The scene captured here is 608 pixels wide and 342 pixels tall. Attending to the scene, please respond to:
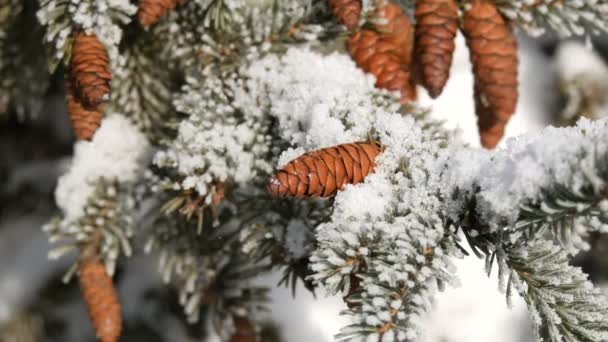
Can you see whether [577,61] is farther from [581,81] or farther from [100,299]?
[100,299]

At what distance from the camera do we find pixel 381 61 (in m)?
0.95

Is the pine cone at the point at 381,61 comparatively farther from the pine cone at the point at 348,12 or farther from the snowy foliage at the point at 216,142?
the snowy foliage at the point at 216,142

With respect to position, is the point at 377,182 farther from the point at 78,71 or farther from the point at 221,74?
the point at 78,71

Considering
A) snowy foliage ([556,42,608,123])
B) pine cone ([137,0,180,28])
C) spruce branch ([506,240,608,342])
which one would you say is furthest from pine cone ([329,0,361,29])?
snowy foliage ([556,42,608,123])

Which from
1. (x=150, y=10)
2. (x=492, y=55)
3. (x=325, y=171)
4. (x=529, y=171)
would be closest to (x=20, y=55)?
(x=150, y=10)

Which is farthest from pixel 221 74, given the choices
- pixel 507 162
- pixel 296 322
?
pixel 296 322

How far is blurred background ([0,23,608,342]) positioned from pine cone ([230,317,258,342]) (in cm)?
17

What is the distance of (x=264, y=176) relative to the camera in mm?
944

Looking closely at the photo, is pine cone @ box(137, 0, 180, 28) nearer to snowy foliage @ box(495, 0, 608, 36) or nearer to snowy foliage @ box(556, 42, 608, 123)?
snowy foliage @ box(495, 0, 608, 36)

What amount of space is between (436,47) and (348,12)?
0.15m

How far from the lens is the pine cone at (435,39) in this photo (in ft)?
2.95

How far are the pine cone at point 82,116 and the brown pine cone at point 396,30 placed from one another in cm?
45

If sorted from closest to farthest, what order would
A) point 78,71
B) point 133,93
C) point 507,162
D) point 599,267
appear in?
point 507,162 → point 78,71 → point 133,93 → point 599,267

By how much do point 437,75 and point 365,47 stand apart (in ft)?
0.42
